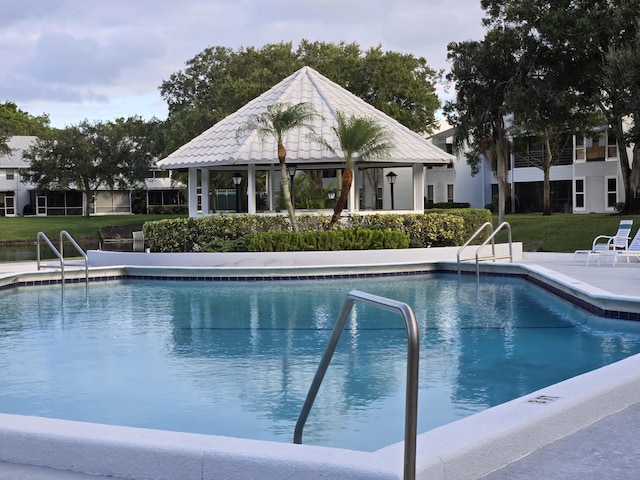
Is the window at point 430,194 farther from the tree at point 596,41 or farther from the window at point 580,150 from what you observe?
the tree at point 596,41

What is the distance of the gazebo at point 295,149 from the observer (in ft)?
80.6

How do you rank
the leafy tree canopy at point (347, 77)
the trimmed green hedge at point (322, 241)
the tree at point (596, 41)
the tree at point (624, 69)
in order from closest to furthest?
the trimmed green hedge at point (322, 241), the tree at point (624, 69), the tree at point (596, 41), the leafy tree canopy at point (347, 77)

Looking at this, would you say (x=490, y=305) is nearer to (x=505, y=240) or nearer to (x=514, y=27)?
(x=505, y=240)

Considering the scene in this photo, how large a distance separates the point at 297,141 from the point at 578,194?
89.3 ft

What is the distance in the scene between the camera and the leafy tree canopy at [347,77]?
42.0 metres

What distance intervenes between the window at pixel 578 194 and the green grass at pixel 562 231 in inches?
465

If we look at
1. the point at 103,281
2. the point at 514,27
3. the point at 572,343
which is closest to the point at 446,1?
the point at 514,27

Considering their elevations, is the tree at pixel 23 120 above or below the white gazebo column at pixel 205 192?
above

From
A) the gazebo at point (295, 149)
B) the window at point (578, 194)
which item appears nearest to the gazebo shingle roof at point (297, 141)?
the gazebo at point (295, 149)

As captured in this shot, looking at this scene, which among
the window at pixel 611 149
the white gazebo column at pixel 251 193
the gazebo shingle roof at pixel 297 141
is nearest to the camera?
the gazebo shingle roof at pixel 297 141

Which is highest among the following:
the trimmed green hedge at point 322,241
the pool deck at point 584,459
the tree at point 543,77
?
the tree at point 543,77

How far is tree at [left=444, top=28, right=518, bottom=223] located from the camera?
108 ft

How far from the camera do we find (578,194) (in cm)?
4756

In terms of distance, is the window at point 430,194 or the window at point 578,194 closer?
the window at point 578,194
